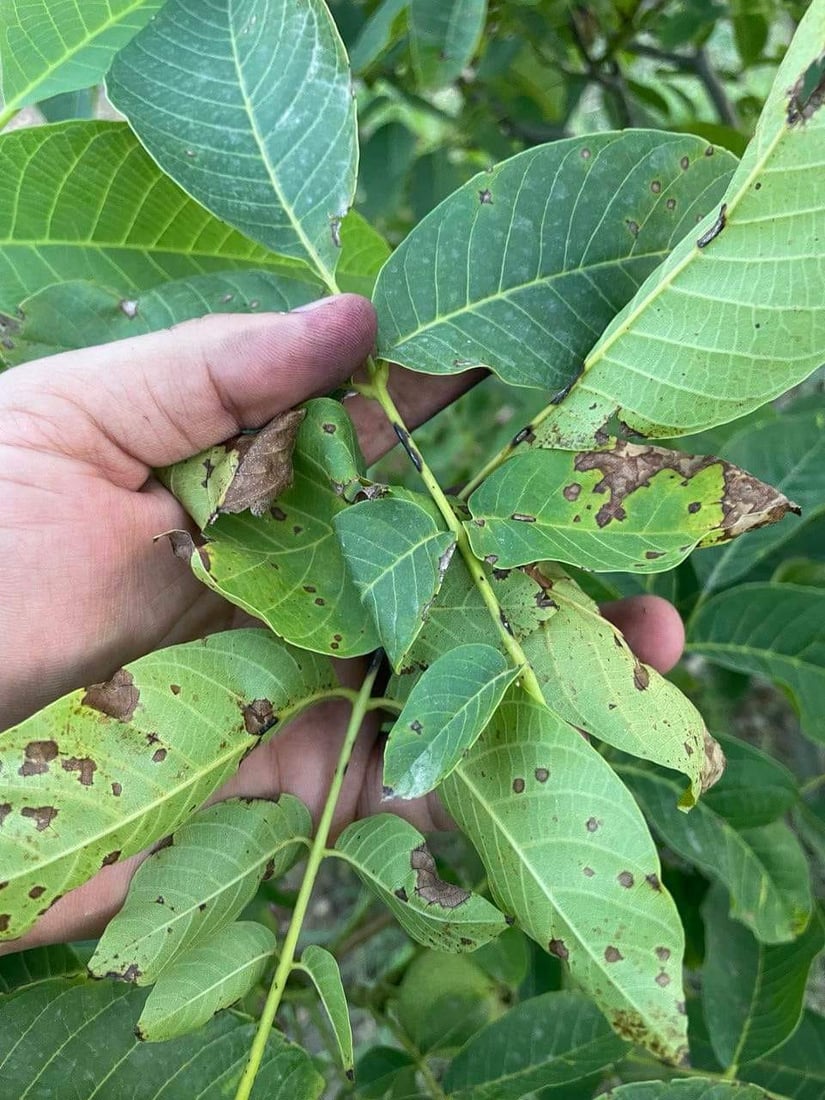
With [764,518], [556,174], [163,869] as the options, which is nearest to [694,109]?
[556,174]

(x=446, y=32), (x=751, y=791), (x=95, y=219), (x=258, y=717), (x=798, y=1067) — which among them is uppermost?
(x=446, y=32)

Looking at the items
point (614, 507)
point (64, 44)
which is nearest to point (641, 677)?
point (614, 507)

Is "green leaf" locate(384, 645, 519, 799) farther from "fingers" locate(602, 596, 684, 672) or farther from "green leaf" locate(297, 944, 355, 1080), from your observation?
"fingers" locate(602, 596, 684, 672)

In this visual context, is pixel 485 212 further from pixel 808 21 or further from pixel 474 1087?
pixel 474 1087

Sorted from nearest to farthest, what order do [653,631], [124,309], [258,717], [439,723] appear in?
[439,723] → [258,717] → [124,309] → [653,631]

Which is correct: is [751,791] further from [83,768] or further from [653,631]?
[83,768]

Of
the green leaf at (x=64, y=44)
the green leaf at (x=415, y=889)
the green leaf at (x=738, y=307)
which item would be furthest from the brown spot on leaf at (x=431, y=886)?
the green leaf at (x=64, y=44)
